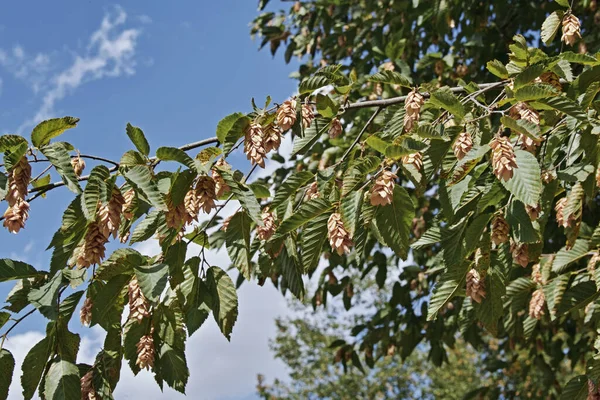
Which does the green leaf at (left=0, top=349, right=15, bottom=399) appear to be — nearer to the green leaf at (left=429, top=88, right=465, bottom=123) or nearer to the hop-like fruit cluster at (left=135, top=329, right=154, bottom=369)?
the hop-like fruit cluster at (left=135, top=329, right=154, bottom=369)

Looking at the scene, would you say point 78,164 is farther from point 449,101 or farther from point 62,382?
point 449,101

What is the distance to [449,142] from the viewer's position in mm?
2008

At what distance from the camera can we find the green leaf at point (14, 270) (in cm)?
199

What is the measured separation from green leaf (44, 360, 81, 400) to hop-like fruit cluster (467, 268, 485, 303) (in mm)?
1210

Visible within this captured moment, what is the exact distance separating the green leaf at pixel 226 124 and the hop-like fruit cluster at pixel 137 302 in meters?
0.47

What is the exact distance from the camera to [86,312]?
2.10 meters

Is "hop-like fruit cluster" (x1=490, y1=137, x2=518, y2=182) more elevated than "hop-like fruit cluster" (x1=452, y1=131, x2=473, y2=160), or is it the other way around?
"hop-like fruit cluster" (x1=452, y1=131, x2=473, y2=160)

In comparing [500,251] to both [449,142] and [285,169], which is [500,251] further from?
[285,169]

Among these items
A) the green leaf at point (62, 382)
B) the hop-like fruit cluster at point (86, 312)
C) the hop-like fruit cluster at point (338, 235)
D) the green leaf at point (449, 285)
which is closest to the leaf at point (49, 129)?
the hop-like fruit cluster at point (86, 312)

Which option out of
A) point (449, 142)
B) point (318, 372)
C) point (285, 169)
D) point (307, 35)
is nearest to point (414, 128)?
point (449, 142)

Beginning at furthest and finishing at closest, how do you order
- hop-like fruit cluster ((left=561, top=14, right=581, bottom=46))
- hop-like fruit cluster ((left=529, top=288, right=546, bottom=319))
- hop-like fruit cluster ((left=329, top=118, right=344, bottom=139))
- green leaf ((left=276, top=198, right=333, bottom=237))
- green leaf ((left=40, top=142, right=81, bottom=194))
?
hop-like fruit cluster ((left=529, top=288, right=546, bottom=319)), hop-like fruit cluster ((left=561, top=14, right=581, bottom=46)), hop-like fruit cluster ((left=329, top=118, right=344, bottom=139)), green leaf ((left=276, top=198, right=333, bottom=237)), green leaf ((left=40, top=142, right=81, bottom=194))

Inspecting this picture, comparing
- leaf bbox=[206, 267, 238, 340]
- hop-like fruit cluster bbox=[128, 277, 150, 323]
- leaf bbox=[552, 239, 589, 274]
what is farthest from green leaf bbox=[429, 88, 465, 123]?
leaf bbox=[552, 239, 589, 274]

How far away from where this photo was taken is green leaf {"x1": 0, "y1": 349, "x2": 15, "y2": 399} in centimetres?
199

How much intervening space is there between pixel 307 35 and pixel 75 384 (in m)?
4.81
